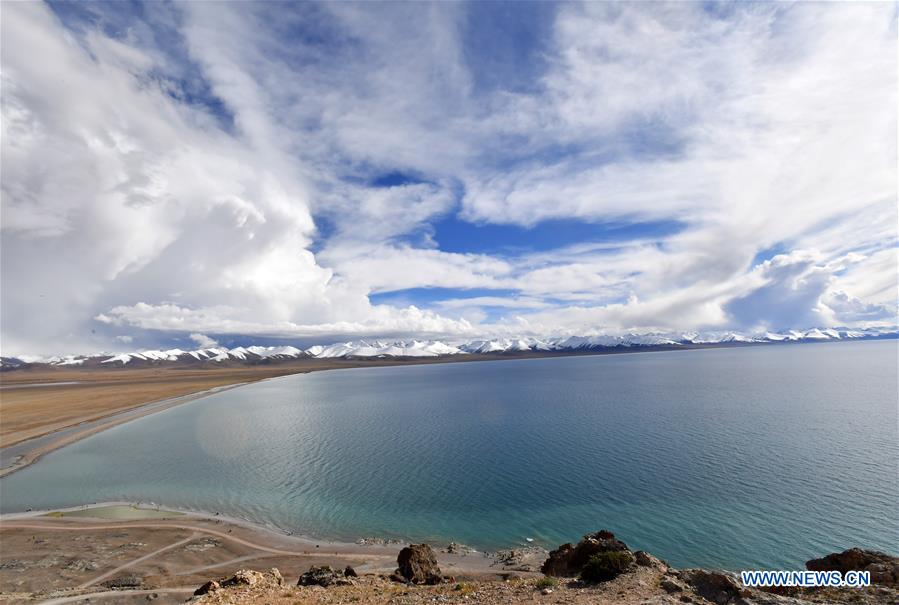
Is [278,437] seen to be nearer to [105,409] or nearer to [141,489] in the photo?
[141,489]

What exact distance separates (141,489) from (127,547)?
22377 mm

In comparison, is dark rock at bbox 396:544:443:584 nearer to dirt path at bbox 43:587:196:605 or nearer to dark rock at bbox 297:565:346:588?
dark rock at bbox 297:565:346:588

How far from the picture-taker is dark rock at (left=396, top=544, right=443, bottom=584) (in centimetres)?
2739

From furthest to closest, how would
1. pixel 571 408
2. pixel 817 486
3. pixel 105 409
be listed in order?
pixel 105 409 → pixel 571 408 → pixel 817 486

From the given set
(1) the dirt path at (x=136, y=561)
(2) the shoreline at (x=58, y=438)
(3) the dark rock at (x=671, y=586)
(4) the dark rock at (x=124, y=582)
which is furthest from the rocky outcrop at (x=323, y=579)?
(2) the shoreline at (x=58, y=438)

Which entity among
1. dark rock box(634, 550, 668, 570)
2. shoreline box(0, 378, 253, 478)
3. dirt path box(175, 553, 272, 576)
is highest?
dark rock box(634, 550, 668, 570)

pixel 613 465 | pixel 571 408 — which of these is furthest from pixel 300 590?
pixel 571 408

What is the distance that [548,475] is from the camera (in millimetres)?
53531

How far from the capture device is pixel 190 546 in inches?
1475

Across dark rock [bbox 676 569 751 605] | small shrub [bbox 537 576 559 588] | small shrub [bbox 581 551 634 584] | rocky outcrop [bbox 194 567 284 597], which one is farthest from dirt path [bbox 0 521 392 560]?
dark rock [bbox 676 569 751 605]

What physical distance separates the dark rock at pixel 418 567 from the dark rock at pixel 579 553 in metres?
8.07

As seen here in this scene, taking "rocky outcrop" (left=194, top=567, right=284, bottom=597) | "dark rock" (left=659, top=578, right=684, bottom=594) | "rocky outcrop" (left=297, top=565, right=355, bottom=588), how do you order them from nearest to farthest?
"dark rock" (left=659, top=578, right=684, bottom=594) < "rocky outcrop" (left=194, top=567, right=284, bottom=597) < "rocky outcrop" (left=297, top=565, right=355, bottom=588)

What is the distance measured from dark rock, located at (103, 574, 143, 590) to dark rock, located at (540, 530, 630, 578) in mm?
30593

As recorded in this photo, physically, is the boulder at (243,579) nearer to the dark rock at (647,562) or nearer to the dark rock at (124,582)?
the dark rock at (124,582)
